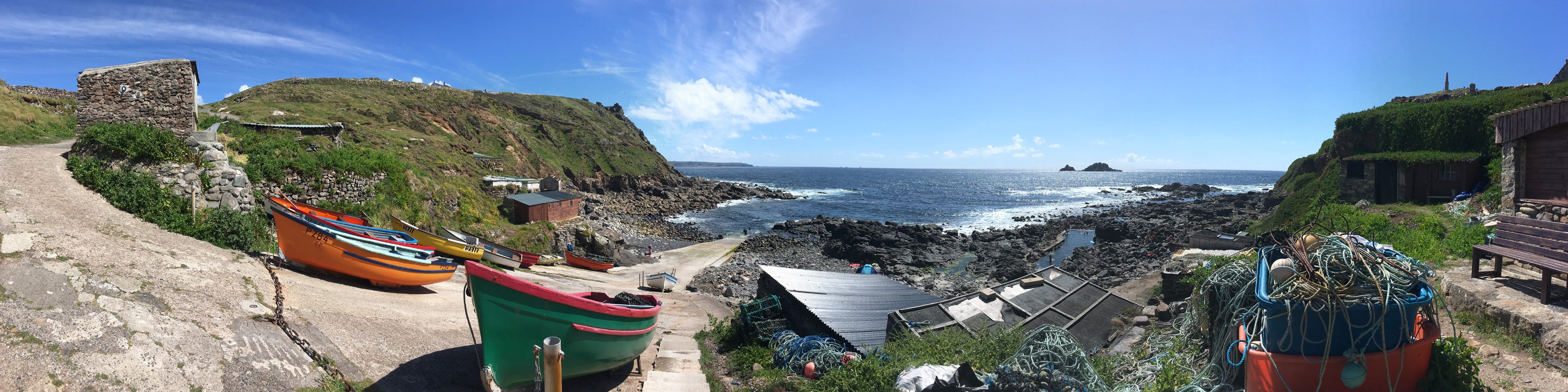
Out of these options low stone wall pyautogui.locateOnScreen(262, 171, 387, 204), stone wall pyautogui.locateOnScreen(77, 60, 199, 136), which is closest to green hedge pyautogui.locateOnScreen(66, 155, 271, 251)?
stone wall pyautogui.locateOnScreen(77, 60, 199, 136)

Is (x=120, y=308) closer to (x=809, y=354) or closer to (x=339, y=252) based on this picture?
(x=339, y=252)

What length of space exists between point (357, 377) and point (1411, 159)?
102 feet

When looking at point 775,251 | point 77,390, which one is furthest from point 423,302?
point 775,251

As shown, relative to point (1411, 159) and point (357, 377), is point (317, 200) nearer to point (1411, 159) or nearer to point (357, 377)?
point (357, 377)

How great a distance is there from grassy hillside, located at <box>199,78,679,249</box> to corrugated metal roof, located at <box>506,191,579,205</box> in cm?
122

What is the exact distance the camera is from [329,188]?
1797 centimetres

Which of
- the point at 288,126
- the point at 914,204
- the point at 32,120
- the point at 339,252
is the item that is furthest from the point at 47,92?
the point at 914,204

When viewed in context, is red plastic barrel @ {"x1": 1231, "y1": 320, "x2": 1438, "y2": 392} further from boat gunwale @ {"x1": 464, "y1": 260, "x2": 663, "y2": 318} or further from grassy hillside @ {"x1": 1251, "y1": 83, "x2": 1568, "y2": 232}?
grassy hillside @ {"x1": 1251, "y1": 83, "x2": 1568, "y2": 232}

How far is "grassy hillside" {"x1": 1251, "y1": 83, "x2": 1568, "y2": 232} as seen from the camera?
19.6 meters

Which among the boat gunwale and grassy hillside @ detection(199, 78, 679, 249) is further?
grassy hillside @ detection(199, 78, 679, 249)

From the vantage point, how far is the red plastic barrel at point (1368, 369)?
3809 millimetres

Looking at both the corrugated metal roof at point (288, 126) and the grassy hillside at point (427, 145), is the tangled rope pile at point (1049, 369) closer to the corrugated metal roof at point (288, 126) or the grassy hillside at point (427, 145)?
the grassy hillside at point (427, 145)

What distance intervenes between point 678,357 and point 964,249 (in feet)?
90.2

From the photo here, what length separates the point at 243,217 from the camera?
11.0 meters
